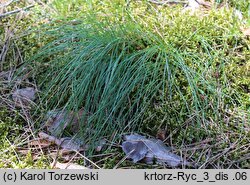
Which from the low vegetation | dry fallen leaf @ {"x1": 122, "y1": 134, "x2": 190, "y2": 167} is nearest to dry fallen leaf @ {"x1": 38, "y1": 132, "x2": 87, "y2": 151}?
the low vegetation

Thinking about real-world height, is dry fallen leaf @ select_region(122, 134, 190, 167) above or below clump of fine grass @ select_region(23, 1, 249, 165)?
below

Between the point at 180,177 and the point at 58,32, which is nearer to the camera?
the point at 180,177

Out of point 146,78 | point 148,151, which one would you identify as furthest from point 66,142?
point 146,78

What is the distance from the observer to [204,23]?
2459 mm

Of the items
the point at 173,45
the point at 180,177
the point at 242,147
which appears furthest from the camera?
the point at 173,45

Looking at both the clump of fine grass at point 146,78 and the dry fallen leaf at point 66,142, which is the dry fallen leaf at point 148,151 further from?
the dry fallen leaf at point 66,142

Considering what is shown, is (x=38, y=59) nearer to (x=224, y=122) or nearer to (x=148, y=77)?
(x=148, y=77)

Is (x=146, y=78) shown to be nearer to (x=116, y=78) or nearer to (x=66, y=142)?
(x=116, y=78)

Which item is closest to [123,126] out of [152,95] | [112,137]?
[112,137]

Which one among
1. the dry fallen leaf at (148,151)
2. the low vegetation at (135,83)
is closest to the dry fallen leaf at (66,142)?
the low vegetation at (135,83)

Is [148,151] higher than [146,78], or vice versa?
[146,78]

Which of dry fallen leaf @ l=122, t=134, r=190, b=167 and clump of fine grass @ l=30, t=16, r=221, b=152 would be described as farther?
clump of fine grass @ l=30, t=16, r=221, b=152

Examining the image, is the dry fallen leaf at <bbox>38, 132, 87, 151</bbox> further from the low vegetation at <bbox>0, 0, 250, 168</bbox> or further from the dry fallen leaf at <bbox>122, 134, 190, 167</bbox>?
the dry fallen leaf at <bbox>122, 134, 190, 167</bbox>

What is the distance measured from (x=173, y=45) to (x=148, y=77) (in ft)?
0.96
